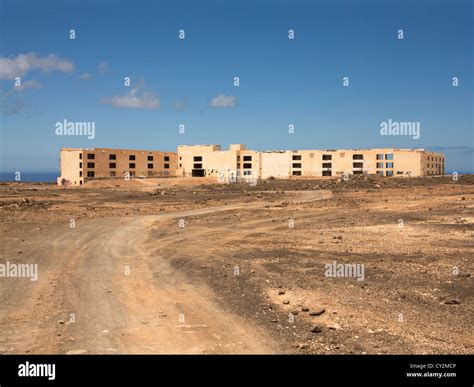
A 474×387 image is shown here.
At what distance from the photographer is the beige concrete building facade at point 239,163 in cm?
9250

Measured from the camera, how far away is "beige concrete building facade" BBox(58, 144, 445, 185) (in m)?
92.5

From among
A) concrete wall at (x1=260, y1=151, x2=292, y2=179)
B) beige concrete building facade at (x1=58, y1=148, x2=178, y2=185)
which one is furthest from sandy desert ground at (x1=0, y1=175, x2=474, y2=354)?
concrete wall at (x1=260, y1=151, x2=292, y2=179)

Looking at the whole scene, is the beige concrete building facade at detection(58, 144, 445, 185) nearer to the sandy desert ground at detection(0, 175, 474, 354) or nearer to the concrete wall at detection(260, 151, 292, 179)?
the concrete wall at detection(260, 151, 292, 179)

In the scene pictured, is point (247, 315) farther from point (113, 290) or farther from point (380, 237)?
point (380, 237)

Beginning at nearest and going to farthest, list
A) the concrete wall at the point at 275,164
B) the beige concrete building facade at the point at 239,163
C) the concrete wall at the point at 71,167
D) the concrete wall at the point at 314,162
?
the concrete wall at the point at 71,167, the beige concrete building facade at the point at 239,163, the concrete wall at the point at 314,162, the concrete wall at the point at 275,164

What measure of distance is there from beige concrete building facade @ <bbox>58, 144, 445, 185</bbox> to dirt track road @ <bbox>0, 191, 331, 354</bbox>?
7407 centimetres

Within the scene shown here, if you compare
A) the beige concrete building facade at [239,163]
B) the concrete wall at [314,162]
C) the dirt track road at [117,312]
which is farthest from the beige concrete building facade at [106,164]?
the dirt track road at [117,312]

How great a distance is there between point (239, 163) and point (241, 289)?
91479 mm

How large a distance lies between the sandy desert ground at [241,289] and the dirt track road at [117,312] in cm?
4

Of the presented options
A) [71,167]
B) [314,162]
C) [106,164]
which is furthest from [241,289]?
[314,162]

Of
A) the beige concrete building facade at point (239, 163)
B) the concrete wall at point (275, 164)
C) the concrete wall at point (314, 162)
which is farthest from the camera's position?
the concrete wall at point (275, 164)

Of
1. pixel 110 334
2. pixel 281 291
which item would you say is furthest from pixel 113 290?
pixel 281 291

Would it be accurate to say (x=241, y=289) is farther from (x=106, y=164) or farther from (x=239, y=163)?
(x=239, y=163)

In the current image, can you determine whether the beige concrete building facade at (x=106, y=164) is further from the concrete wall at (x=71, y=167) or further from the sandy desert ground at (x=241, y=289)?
the sandy desert ground at (x=241, y=289)
